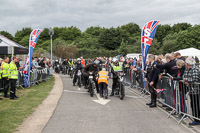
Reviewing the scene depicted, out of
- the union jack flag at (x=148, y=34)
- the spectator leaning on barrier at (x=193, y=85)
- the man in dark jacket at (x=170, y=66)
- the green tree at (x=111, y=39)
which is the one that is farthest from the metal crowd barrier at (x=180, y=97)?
the green tree at (x=111, y=39)

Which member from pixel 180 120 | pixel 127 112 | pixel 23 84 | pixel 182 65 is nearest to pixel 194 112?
pixel 180 120

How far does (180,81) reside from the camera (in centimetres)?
712

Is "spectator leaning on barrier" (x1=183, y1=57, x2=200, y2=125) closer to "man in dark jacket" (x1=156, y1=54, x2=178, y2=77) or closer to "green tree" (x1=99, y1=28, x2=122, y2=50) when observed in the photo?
"man in dark jacket" (x1=156, y1=54, x2=178, y2=77)

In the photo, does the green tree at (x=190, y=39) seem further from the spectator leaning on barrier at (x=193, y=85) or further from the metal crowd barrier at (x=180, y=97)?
the spectator leaning on barrier at (x=193, y=85)

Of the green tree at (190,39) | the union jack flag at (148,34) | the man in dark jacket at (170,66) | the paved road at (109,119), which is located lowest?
the paved road at (109,119)

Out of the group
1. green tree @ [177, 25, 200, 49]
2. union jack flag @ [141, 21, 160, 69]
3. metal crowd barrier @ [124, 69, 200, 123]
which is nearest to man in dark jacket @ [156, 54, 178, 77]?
metal crowd barrier @ [124, 69, 200, 123]

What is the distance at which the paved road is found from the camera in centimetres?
612

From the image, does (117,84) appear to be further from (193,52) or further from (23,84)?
(193,52)

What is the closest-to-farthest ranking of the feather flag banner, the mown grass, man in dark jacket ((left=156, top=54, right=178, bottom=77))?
the mown grass < man in dark jacket ((left=156, top=54, right=178, bottom=77)) < the feather flag banner

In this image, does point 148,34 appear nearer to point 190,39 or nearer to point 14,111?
point 14,111

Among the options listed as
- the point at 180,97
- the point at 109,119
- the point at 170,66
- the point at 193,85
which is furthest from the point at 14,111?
the point at 193,85

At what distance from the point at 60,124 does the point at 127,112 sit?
257 cm

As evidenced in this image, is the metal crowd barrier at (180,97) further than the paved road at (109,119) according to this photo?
Yes

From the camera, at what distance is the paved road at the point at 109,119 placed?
6.12 m
